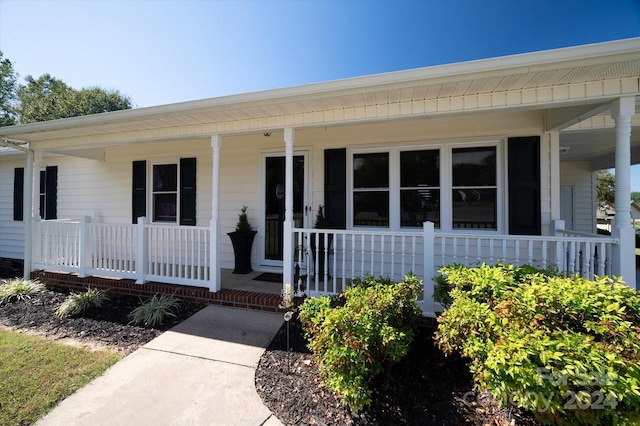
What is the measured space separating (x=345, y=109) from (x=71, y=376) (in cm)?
406

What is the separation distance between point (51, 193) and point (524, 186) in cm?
1012

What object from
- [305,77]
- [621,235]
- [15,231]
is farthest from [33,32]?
[621,235]

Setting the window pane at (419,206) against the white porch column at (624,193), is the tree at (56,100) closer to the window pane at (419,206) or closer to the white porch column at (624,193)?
the window pane at (419,206)

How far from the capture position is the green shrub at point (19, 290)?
481cm

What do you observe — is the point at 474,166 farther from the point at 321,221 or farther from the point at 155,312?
the point at 155,312

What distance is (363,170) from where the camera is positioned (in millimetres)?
5047

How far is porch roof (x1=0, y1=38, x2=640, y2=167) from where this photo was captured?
2.70 metres

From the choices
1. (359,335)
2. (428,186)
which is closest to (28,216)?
(359,335)

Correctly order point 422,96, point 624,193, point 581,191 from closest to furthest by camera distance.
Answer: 1. point 624,193
2. point 422,96
3. point 581,191

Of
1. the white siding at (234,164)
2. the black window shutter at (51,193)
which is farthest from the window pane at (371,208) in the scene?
the black window shutter at (51,193)

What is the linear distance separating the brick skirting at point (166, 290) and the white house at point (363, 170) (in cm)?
16

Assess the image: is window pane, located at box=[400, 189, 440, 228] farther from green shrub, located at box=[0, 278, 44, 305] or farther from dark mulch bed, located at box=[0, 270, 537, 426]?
green shrub, located at box=[0, 278, 44, 305]

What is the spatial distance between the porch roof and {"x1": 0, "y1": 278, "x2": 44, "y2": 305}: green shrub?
2682 mm

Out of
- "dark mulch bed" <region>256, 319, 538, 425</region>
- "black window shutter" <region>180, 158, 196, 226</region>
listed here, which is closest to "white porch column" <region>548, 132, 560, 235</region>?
"dark mulch bed" <region>256, 319, 538, 425</region>
